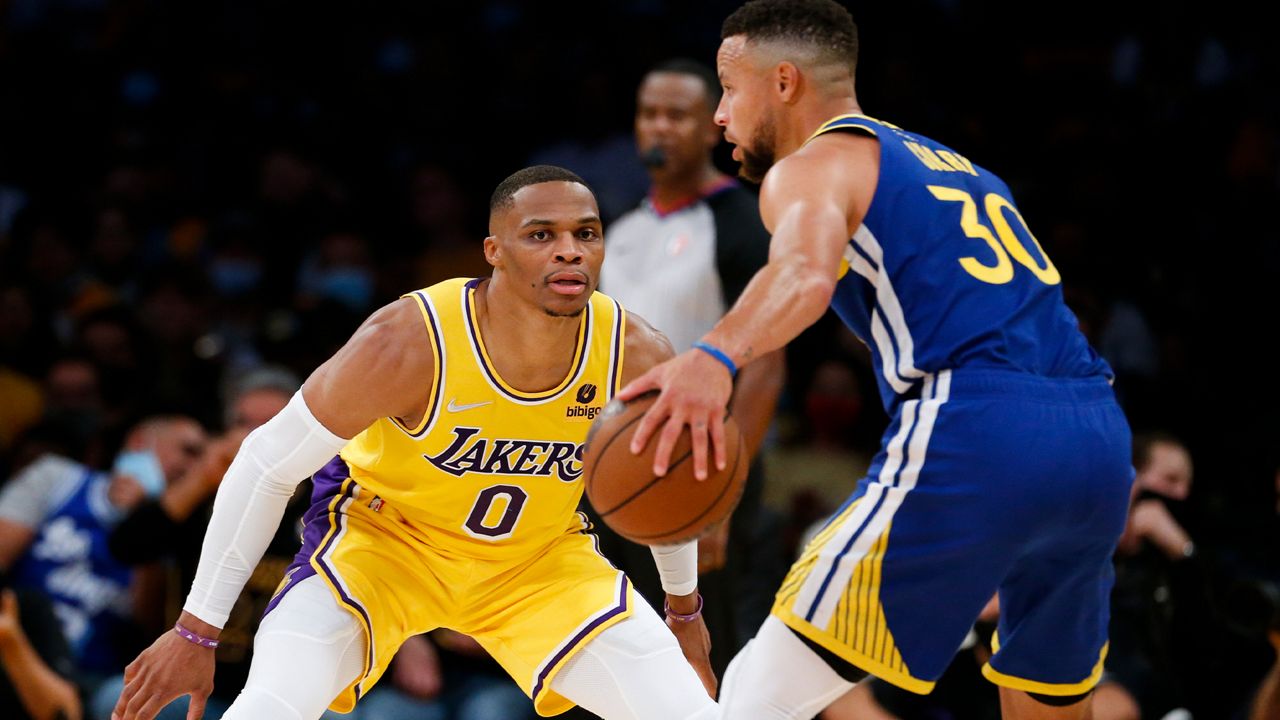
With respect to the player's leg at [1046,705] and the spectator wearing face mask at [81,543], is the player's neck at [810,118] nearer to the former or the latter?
the player's leg at [1046,705]

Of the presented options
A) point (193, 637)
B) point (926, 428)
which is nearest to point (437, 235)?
point (193, 637)

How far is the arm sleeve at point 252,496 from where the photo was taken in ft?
12.2

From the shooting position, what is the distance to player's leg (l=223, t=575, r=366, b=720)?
3605mm

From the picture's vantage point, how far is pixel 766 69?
342cm

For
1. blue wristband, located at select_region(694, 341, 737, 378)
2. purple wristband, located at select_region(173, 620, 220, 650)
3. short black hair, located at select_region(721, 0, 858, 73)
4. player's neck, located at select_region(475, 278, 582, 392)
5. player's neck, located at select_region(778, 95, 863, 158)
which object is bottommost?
purple wristband, located at select_region(173, 620, 220, 650)

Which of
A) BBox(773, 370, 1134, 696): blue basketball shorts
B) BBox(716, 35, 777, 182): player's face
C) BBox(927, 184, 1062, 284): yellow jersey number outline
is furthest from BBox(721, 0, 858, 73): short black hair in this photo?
BBox(773, 370, 1134, 696): blue basketball shorts

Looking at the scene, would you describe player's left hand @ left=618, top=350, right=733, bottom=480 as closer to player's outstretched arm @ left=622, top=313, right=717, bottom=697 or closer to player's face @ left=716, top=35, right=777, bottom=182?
player's face @ left=716, top=35, right=777, bottom=182

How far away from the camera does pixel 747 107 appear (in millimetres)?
3439

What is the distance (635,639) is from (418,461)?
0.72 meters

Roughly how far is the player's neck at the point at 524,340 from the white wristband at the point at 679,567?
0.54 meters

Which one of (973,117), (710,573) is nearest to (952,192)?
(710,573)

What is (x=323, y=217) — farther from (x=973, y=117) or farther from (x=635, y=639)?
(x=635, y=639)

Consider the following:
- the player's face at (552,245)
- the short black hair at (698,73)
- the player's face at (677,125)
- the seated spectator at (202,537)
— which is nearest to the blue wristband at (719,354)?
the player's face at (552,245)

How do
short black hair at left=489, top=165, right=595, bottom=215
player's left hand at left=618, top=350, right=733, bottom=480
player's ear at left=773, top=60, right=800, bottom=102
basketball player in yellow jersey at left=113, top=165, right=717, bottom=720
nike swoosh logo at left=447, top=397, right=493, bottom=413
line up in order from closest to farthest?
player's left hand at left=618, top=350, right=733, bottom=480
player's ear at left=773, top=60, right=800, bottom=102
basketball player in yellow jersey at left=113, top=165, right=717, bottom=720
nike swoosh logo at left=447, top=397, right=493, bottom=413
short black hair at left=489, top=165, right=595, bottom=215
